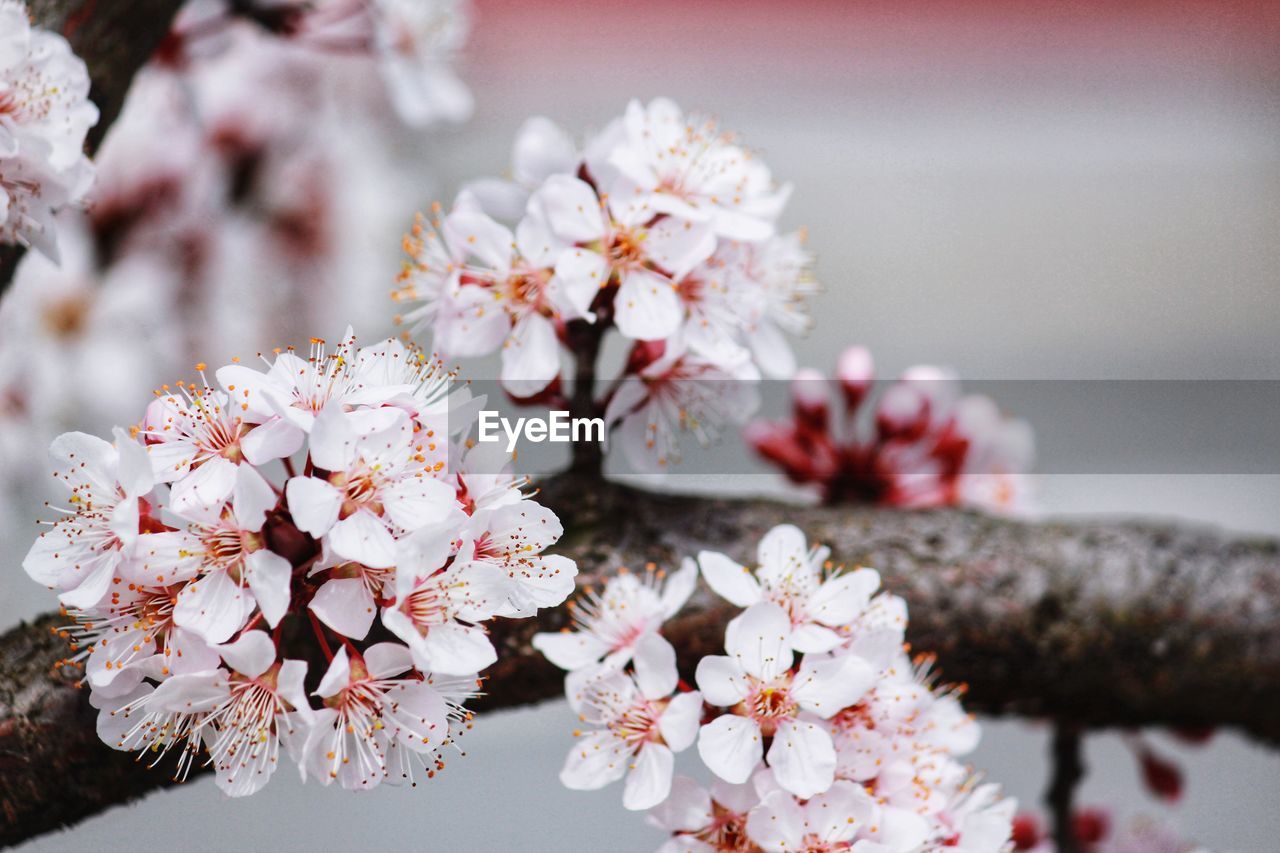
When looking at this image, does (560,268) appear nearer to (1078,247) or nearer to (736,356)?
(736,356)

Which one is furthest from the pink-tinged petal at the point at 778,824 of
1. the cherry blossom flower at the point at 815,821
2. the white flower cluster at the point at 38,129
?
the white flower cluster at the point at 38,129

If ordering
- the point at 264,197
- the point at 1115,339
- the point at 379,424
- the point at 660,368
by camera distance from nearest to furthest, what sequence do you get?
1. the point at 379,424
2. the point at 660,368
3. the point at 264,197
4. the point at 1115,339

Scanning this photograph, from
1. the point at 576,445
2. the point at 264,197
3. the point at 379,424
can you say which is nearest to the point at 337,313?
the point at 264,197

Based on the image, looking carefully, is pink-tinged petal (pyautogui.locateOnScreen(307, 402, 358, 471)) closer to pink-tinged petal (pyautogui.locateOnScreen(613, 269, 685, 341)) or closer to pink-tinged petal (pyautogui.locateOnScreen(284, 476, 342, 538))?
pink-tinged petal (pyautogui.locateOnScreen(284, 476, 342, 538))

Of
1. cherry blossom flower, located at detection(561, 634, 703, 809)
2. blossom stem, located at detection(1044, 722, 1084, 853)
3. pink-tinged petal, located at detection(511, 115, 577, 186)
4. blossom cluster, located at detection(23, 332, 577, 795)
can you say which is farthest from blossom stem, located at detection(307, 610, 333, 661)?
blossom stem, located at detection(1044, 722, 1084, 853)

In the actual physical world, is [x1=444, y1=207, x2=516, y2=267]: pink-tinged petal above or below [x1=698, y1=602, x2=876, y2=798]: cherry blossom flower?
above

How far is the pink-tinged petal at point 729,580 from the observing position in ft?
1.32

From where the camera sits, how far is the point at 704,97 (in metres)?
1.41

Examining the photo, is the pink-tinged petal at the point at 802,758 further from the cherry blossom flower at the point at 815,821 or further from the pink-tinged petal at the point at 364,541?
the pink-tinged petal at the point at 364,541

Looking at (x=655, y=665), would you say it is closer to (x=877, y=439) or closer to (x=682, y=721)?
(x=682, y=721)

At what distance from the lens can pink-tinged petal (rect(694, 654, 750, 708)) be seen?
37 centimetres

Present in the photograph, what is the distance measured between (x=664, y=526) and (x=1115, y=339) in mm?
1063

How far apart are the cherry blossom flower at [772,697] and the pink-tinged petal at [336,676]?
0.13 meters

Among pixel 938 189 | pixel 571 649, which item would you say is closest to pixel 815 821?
pixel 571 649
